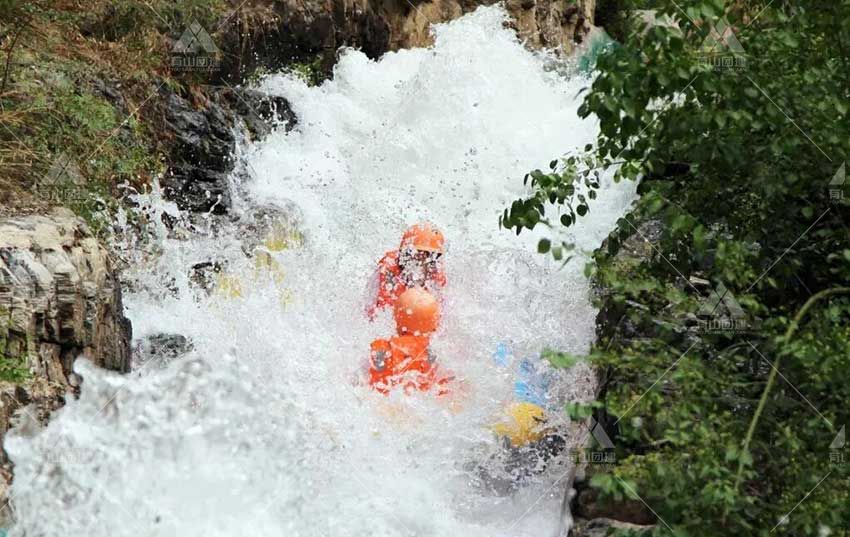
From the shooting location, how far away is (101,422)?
4664mm

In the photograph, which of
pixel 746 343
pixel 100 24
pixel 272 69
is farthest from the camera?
pixel 272 69

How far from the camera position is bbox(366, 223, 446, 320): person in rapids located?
6809 mm

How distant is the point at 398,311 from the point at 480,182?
344 centimetres

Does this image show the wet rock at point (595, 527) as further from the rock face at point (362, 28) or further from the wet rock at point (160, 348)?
the rock face at point (362, 28)

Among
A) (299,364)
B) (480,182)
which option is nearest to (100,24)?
(480,182)

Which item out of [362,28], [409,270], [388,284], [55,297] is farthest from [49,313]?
[362,28]

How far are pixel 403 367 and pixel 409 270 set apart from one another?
94 cm

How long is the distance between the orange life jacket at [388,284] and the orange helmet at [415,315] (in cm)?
22

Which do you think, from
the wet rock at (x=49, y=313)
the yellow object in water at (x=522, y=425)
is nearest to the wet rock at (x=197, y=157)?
the wet rock at (x=49, y=313)

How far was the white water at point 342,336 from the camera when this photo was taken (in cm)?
456

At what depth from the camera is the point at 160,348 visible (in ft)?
20.7

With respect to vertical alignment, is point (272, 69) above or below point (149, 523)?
below

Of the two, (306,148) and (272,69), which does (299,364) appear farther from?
(272,69)

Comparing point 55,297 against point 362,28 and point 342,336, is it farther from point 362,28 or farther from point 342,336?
point 362,28
